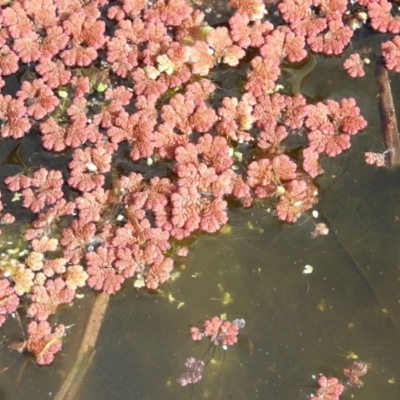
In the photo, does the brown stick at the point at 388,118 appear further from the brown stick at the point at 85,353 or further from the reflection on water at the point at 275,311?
the brown stick at the point at 85,353

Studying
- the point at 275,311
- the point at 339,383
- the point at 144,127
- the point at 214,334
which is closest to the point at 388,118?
the point at 275,311

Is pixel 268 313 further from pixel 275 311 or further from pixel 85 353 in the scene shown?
pixel 85 353

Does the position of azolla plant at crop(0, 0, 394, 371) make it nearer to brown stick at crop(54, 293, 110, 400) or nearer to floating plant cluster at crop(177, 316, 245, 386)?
brown stick at crop(54, 293, 110, 400)

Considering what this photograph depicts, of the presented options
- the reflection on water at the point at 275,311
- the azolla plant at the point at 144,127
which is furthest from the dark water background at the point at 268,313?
the azolla plant at the point at 144,127

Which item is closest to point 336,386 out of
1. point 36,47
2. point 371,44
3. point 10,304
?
point 10,304

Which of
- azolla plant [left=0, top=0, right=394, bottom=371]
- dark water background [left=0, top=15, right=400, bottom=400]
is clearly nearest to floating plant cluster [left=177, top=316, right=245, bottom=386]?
dark water background [left=0, top=15, right=400, bottom=400]
